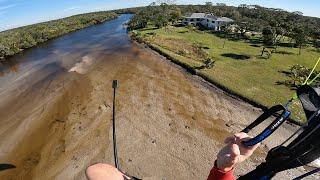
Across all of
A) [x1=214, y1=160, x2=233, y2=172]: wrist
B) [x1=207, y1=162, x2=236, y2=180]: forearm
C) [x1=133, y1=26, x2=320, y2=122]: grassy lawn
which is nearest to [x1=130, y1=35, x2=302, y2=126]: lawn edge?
[x1=133, y1=26, x2=320, y2=122]: grassy lawn

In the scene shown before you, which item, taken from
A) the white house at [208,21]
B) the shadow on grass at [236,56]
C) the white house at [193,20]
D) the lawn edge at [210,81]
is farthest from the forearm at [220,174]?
the white house at [193,20]

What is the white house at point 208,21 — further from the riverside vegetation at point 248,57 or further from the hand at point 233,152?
the hand at point 233,152

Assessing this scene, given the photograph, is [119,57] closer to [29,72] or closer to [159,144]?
[29,72]

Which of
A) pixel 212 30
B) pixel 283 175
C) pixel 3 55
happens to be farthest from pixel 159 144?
pixel 212 30

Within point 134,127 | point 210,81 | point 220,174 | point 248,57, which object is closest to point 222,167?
point 220,174

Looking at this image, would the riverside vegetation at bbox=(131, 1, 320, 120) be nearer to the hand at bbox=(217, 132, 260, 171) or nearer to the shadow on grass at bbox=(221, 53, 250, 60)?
the shadow on grass at bbox=(221, 53, 250, 60)
